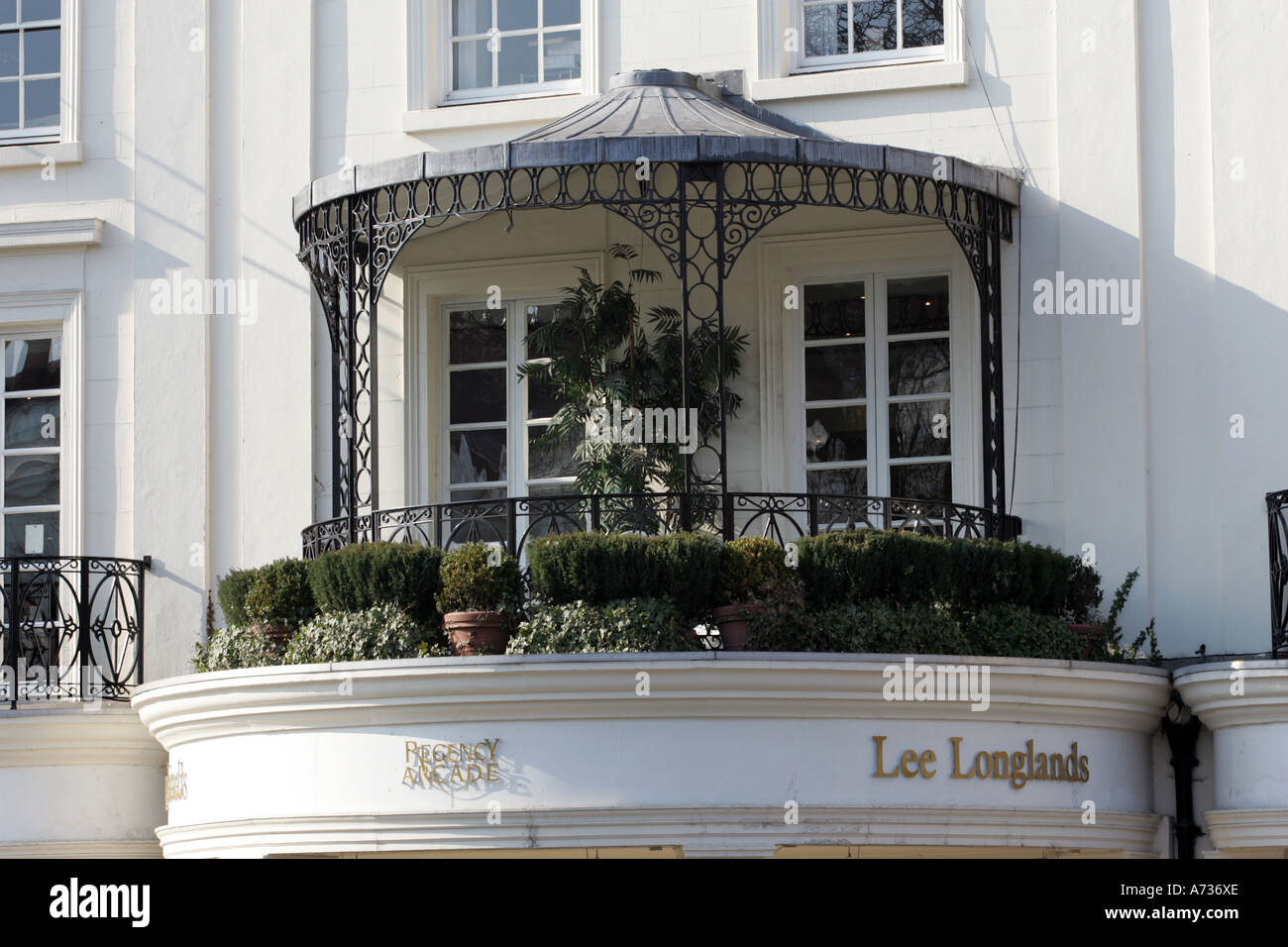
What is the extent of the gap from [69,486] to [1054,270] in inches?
298

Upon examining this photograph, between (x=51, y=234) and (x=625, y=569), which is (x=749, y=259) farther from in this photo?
(x=51, y=234)

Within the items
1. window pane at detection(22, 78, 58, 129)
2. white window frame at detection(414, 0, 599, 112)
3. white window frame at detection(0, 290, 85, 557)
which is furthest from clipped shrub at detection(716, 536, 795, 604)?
window pane at detection(22, 78, 58, 129)

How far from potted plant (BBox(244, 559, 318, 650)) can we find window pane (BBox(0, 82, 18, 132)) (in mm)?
5187

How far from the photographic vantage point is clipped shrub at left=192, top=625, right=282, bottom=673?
14539 millimetres

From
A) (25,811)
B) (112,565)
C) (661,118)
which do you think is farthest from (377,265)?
(25,811)

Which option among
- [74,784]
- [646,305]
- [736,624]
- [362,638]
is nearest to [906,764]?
[736,624]

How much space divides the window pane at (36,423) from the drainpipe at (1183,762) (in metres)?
8.67

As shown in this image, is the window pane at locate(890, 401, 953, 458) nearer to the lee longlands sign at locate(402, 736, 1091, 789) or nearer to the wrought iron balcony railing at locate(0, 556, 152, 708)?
the lee longlands sign at locate(402, 736, 1091, 789)

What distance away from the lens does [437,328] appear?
1695 cm

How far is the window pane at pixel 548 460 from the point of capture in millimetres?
16484

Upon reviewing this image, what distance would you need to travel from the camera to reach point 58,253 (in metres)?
17.2

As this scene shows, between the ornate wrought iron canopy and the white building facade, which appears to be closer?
the white building facade

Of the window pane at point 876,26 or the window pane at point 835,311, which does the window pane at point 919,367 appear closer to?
the window pane at point 835,311

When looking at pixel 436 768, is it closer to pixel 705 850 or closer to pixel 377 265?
pixel 705 850
